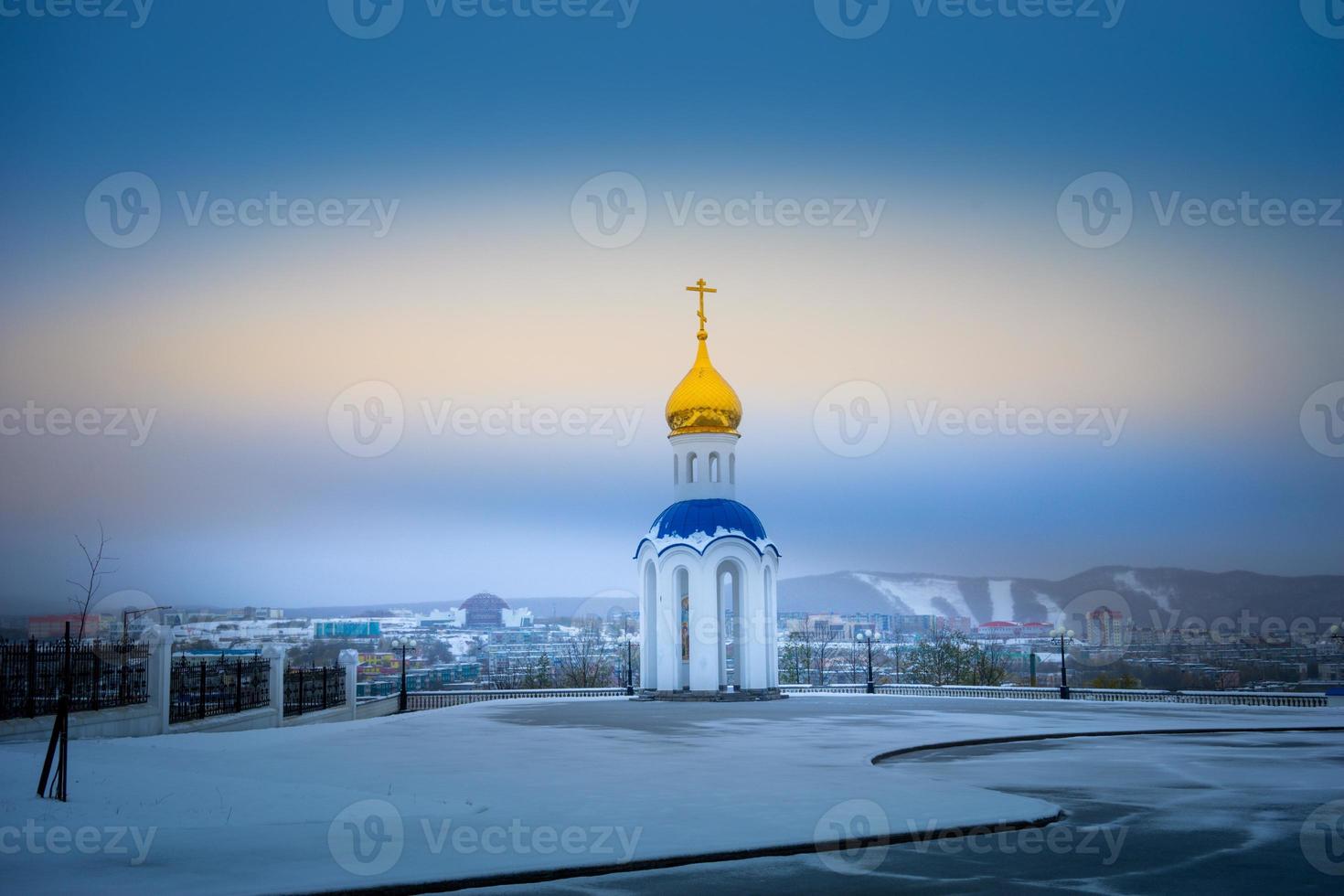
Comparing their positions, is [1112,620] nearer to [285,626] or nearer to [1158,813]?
[285,626]

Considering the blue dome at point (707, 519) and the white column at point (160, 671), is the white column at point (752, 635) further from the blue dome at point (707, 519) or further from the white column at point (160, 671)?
the white column at point (160, 671)

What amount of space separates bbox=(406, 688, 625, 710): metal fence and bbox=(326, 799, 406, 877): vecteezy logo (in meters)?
21.8

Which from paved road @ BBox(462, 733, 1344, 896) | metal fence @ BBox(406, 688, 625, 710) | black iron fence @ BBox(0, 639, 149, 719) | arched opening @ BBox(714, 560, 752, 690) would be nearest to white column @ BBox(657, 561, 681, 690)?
arched opening @ BBox(714, 560, 752, 690)

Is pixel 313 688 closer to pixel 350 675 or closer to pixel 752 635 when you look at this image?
pixel 350 675

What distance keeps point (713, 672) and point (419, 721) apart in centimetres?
1151

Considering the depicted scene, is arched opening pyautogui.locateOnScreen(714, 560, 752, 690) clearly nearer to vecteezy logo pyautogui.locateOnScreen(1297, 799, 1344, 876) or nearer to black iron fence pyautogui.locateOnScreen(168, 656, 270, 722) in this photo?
black iron fence pyautogui.locateOnScreen(168, 656, 270, 722)

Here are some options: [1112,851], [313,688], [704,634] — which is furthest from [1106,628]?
[1112,851]

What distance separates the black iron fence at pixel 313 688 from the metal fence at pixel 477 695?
8.70 ft

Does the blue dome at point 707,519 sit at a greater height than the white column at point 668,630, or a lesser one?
greater

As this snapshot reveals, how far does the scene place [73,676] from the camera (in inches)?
693

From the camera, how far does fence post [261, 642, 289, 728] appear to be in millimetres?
24125

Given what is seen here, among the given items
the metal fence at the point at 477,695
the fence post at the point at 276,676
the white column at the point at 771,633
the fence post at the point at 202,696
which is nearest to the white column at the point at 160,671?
the fence post at the point at 202,696

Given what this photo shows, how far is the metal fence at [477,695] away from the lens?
107 ft

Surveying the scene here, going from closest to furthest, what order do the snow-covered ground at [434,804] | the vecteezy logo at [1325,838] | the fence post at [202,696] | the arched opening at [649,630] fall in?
the snow-covered ground at [434,804] → the vecteezy logo at [1325,838] → the fence post at [202,696] → the arched opening at [649,630]
